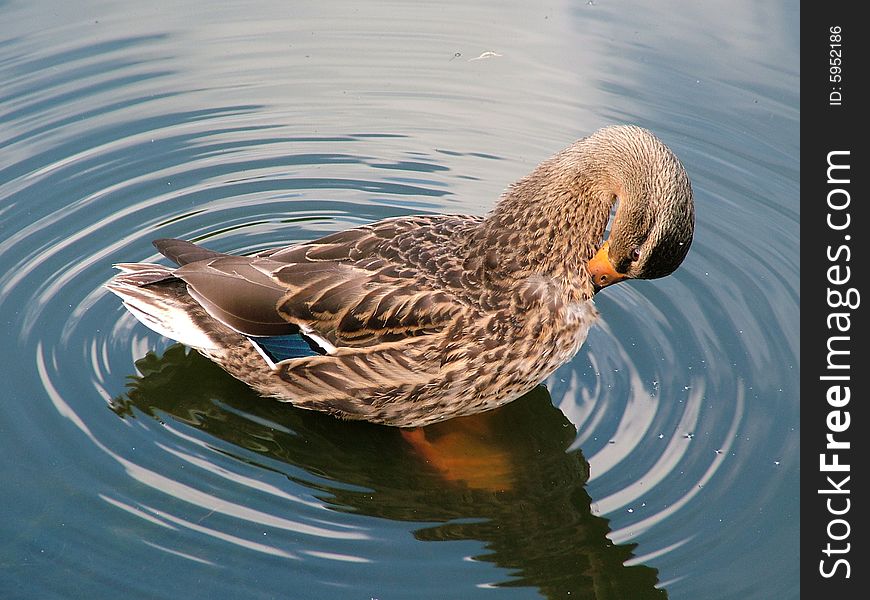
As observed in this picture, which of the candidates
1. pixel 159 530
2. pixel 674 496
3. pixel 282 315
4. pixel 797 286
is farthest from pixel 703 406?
pixel 159 530

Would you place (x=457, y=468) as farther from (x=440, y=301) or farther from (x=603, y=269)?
(x=603, y=269)

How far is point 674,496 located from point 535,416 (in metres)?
1.10

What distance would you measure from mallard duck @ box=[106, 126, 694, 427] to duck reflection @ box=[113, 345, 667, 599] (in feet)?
0.65

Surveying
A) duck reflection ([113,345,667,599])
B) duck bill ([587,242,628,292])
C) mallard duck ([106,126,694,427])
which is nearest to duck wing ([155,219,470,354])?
mallard duck ([106,126,694,427])

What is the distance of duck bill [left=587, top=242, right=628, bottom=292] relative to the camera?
257 inches

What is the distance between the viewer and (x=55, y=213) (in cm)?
842

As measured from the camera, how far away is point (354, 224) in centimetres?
864

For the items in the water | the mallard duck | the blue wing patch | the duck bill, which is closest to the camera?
the water

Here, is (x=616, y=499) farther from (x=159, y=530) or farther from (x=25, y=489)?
(x=25, y=489)

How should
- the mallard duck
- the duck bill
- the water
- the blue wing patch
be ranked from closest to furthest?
the water → the duck bill → the mallard duck → the blue wing patch

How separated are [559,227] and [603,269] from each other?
37 centimetres

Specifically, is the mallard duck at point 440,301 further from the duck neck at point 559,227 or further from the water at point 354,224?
the water at point 354,224

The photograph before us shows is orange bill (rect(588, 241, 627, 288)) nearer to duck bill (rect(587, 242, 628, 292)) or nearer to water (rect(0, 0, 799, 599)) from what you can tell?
duck bill (rect(587, 242, 628, 292))

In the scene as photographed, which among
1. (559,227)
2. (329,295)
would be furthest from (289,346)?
Result: (559,227)
